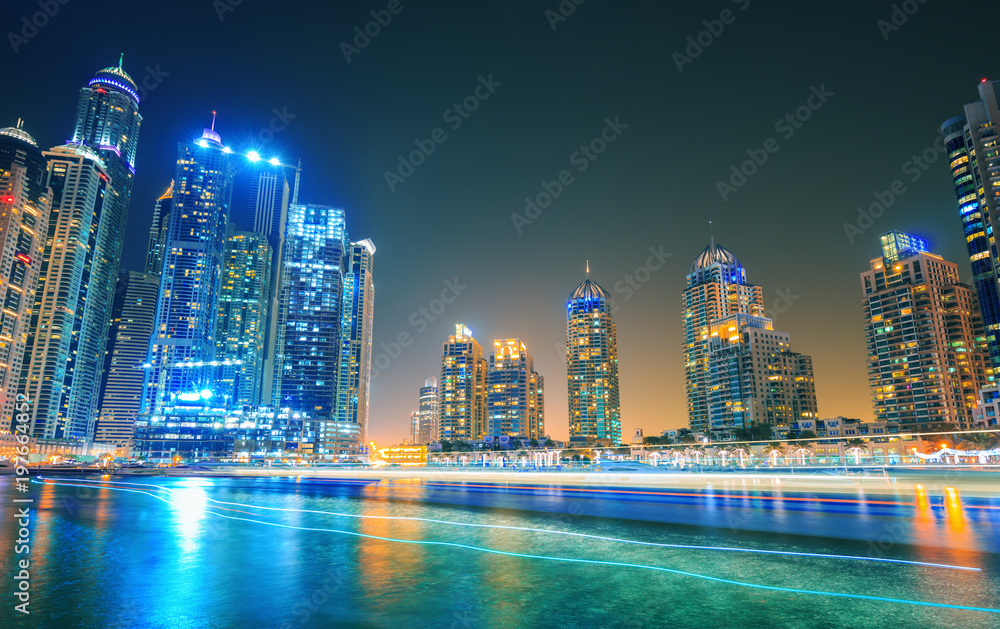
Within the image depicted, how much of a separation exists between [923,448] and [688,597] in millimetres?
30622

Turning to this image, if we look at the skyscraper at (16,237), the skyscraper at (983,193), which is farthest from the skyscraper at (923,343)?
the skyscraper at (16,237)

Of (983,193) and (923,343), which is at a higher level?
(983,193)

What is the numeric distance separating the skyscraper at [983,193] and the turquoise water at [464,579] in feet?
492

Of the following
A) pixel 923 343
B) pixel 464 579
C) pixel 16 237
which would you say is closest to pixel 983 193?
pixel 923 343

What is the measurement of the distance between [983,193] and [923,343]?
6966 cm

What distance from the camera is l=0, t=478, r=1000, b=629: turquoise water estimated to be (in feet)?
20.6

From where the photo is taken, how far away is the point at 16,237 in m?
151

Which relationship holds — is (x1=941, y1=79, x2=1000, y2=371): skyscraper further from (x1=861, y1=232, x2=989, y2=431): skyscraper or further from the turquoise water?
the turquoise water

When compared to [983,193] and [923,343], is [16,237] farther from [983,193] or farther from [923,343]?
[923,343]

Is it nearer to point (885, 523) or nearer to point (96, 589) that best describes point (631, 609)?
point (96, 589)

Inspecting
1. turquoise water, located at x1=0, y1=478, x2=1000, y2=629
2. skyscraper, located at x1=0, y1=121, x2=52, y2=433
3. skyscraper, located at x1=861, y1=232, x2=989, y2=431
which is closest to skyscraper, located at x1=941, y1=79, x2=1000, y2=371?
skyscraper, located at x1=861, y1=232, x2=989, y2=431

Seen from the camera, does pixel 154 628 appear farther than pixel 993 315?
No

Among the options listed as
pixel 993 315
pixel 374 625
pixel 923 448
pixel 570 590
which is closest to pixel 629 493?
pixel 923 448

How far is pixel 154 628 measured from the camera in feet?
19.6
